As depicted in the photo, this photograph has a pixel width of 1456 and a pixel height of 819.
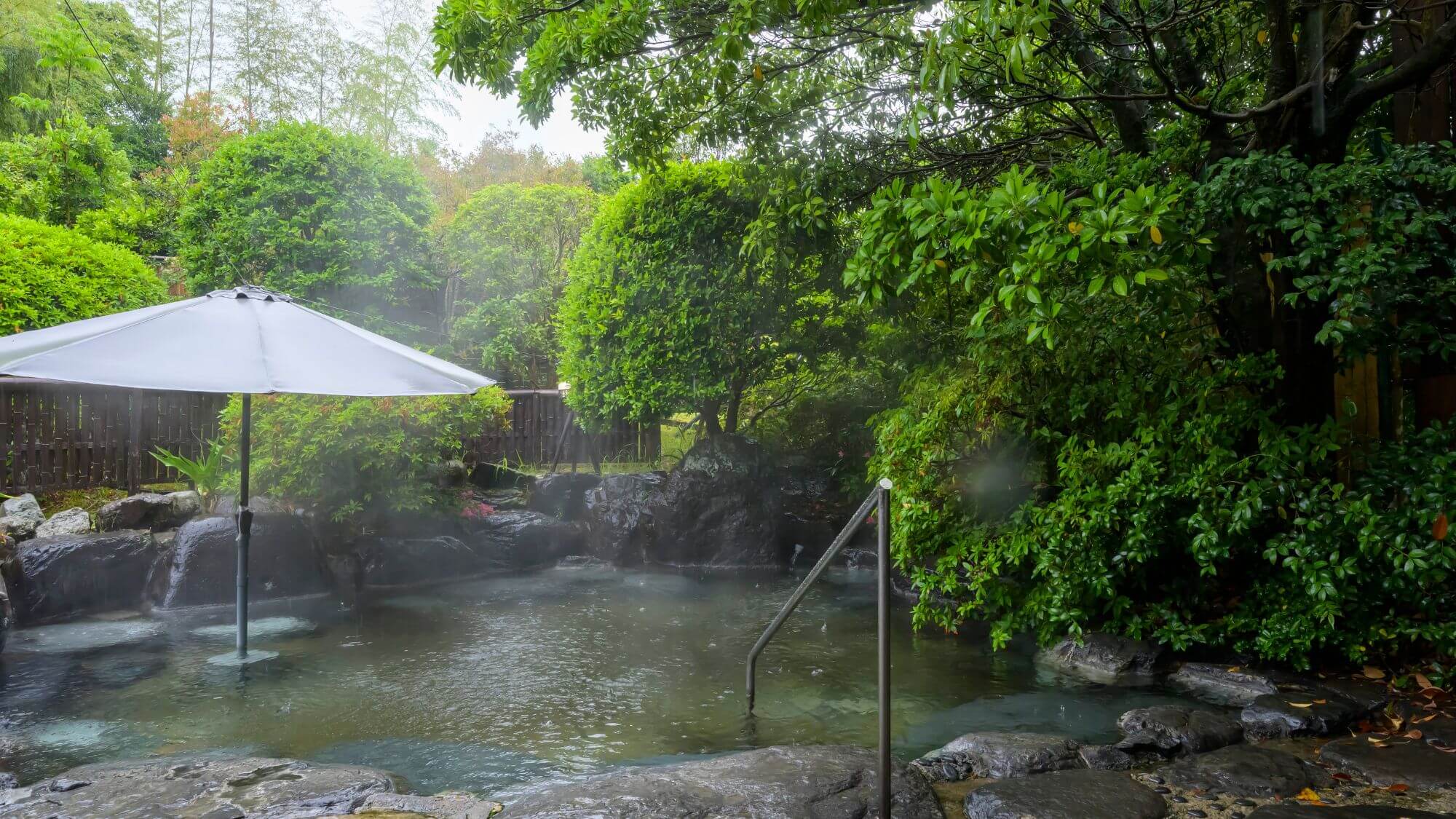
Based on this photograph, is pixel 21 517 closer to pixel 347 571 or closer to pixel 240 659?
pixel 347 571

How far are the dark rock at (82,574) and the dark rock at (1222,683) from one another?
308 inches

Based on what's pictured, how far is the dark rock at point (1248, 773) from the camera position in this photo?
333cm

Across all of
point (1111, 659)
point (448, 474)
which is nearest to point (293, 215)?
point (448, 474)

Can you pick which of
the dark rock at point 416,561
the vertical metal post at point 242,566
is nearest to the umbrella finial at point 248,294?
the vertical metal post at point 242,566

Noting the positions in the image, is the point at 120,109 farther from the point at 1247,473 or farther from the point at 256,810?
the point at 1247,473

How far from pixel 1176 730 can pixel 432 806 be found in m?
3.15

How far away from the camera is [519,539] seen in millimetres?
9375

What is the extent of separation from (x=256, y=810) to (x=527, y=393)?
9818 mm

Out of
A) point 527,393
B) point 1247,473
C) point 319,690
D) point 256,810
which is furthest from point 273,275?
point 1247,473

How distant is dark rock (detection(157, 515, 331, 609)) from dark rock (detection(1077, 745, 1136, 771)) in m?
6.29

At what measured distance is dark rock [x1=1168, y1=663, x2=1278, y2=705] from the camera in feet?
14.9

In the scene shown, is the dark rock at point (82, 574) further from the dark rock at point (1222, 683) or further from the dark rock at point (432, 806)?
the dark rock at point (1222, 683)

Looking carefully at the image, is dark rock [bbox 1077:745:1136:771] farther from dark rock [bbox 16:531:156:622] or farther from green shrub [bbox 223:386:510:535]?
dark rock [bbox 16:531:156:622]

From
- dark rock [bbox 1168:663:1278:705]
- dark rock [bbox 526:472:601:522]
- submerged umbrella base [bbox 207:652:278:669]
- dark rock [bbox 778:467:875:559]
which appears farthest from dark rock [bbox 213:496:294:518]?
dark rock [bbox 1168:663:1278:705]
